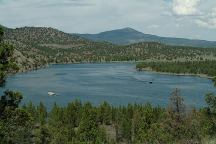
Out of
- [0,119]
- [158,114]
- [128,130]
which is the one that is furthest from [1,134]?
[158,114]

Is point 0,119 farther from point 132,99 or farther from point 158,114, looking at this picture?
point 132,99

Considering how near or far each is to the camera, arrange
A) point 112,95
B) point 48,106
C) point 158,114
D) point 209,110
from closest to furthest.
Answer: point 209,110 → point 158,114 → point 48,106 → point 112,95

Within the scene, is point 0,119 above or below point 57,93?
above

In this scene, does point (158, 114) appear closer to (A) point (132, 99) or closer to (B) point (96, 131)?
(B) point (96, 131)

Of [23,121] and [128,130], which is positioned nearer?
[23,121]

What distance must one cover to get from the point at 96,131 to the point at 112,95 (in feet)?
326

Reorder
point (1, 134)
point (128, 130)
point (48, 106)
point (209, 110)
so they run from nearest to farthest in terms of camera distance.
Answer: point (1, 134) → point (209, 110) → point (128, 130) → point (48, 106)

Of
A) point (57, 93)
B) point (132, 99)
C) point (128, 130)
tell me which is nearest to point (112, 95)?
point (132, 99)

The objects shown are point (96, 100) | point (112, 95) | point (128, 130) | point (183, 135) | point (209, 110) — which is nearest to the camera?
point (183, 135)

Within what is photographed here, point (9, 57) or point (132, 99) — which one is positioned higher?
point (9, 57)

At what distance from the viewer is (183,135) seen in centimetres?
3156

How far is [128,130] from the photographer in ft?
326

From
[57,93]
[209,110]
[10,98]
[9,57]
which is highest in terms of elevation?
[9,57]

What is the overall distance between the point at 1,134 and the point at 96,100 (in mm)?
146971
